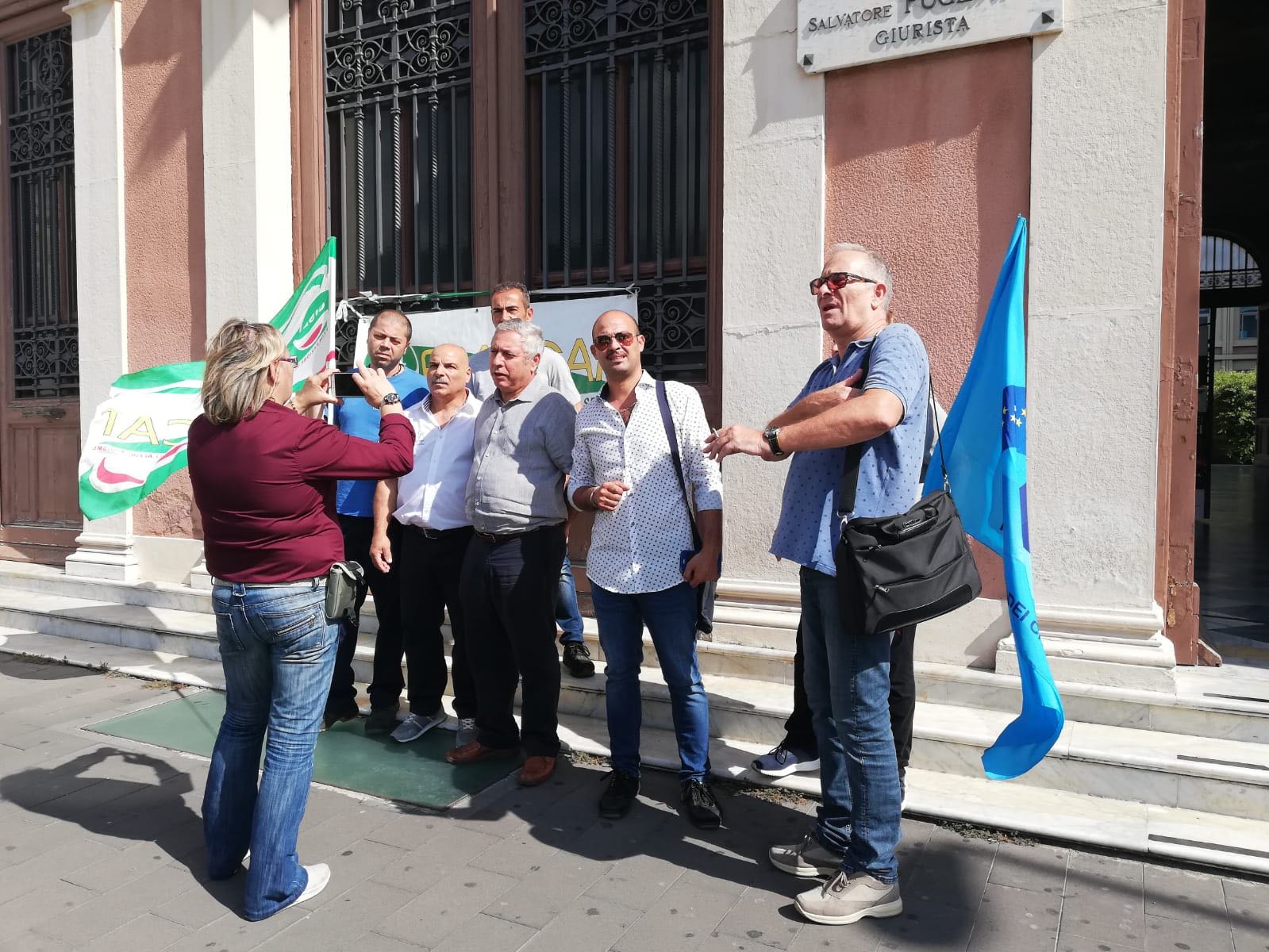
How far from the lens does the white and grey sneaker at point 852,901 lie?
2.79m

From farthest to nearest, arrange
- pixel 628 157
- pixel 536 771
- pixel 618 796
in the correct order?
pixel 628 157
pixel 536 771
pixel 618 796

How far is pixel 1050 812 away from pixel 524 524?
7.44 feet

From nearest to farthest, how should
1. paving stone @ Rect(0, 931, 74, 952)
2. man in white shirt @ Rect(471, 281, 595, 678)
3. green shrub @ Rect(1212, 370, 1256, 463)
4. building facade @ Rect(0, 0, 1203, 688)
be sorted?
1. paving stone @ Rect(0, 931, 74, 952)
2. building facade @ Rect(0, 0, 1203, 688)
3. man in white shirt @ Rect(471, 281, 595, 678)
4. green shrub @ Rect(1212, 370, 1256, 463)

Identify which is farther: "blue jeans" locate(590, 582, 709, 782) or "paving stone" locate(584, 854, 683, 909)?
"blue jeans" locate(590, 582, 709, 782)

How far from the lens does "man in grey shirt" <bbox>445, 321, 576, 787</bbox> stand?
12.5 ft

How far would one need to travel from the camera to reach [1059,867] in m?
3.13

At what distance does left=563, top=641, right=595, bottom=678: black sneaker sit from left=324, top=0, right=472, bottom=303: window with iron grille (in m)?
2.68

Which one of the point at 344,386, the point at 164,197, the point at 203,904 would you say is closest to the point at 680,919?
the point at 203,904

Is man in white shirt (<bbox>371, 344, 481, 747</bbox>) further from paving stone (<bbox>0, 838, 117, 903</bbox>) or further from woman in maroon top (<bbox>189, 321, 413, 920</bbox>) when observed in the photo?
paving stone (<bbox>0, 838, 117, 903</bbox>)

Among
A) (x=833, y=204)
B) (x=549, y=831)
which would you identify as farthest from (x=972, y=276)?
(x=549, y=831)

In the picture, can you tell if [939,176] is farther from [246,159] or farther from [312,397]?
[246,159]

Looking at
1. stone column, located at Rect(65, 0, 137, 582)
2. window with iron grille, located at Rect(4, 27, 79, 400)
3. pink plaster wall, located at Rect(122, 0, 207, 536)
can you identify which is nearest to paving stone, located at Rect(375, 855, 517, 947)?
pink plaster wall, located at Rect(122, 0, 207, 536)

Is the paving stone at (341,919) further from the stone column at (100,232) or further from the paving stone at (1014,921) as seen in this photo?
the stone column at (100,232)

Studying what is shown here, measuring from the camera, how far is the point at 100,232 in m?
7.24
